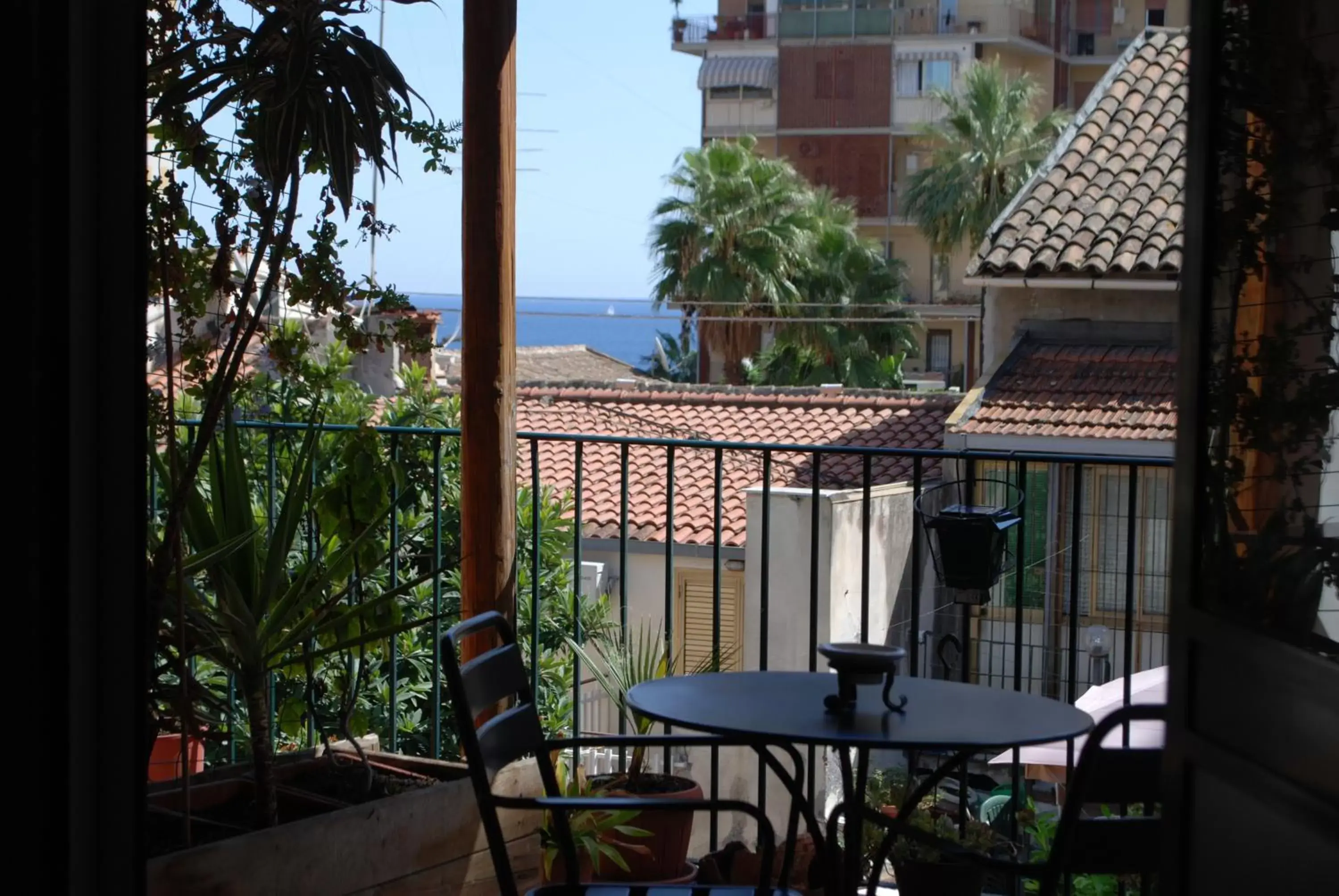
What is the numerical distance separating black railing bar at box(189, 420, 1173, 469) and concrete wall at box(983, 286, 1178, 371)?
341 inches

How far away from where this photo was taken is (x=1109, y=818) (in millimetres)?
2008

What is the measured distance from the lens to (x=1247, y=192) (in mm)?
1302

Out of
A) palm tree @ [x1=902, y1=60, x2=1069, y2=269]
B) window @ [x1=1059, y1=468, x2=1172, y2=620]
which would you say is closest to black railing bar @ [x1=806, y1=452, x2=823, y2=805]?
window @ [x1=1059, y1=468, x2=1172, y2=620]

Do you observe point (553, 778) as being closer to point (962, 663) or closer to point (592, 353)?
point (962, 663)

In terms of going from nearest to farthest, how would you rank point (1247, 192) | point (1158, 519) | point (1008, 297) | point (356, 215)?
point (1247, 192) < point (356, 215) < point (1158, 519) < point (1008, 297)

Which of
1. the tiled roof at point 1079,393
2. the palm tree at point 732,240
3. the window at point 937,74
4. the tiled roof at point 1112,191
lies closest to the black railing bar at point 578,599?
the tiled roof at point 1112,191

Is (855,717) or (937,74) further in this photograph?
(937,74)

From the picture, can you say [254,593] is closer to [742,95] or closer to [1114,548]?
[1114,548]

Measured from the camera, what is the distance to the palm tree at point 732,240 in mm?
23266

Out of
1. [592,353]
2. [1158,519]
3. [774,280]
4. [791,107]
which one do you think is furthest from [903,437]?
[791,107]

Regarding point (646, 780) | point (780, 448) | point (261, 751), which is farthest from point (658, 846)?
point (261, 751)

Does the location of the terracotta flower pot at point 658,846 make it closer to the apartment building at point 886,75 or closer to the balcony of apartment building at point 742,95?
the apartment building at point 886,75

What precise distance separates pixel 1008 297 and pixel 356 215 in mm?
9884

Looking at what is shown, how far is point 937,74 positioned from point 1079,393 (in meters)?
24.8
